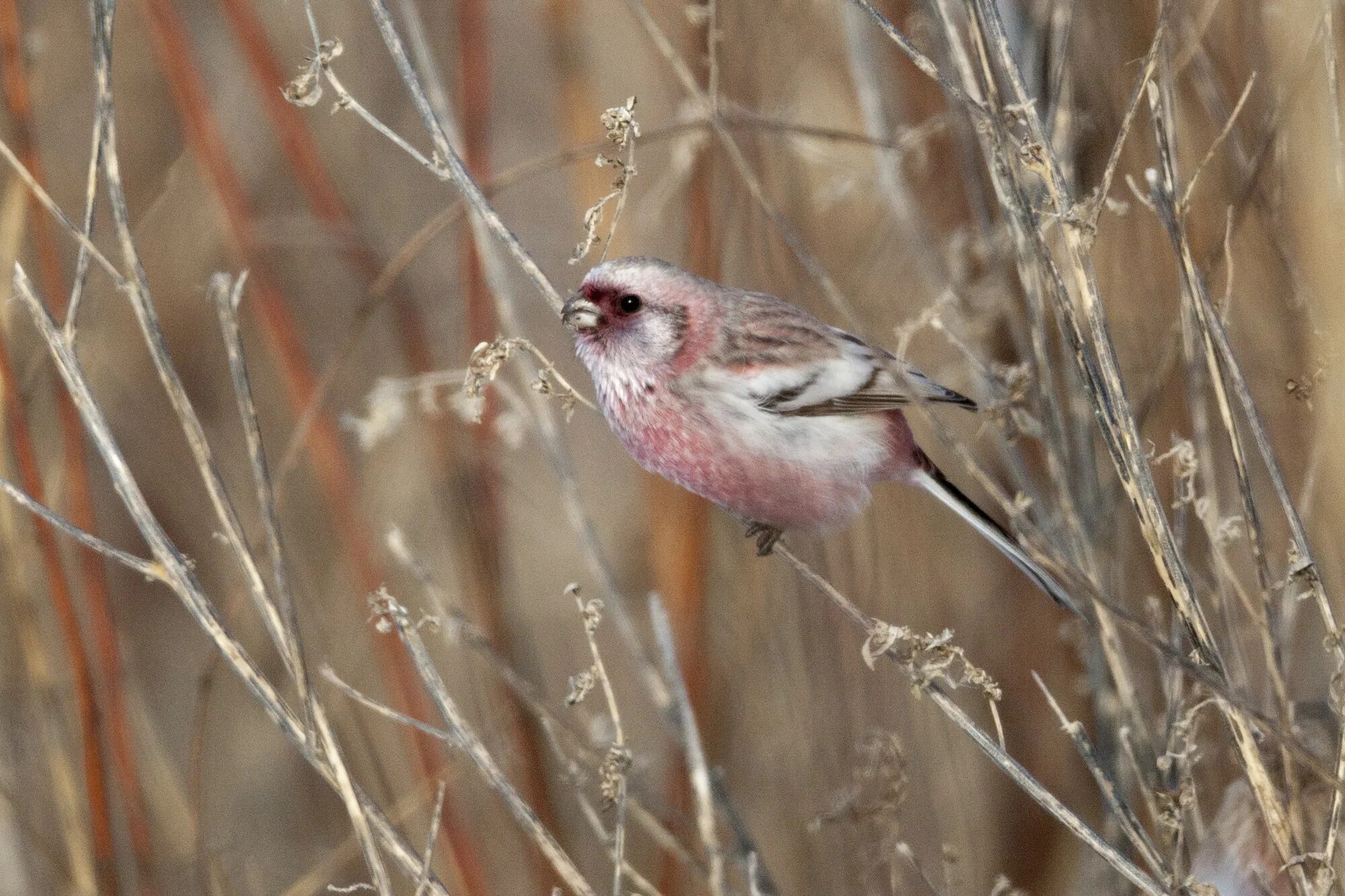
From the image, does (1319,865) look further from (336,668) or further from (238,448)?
(238,448)

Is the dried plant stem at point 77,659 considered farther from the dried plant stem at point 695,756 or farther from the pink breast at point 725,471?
the dried plant stem at point 695,756

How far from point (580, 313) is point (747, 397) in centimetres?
33

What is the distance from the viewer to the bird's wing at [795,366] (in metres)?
2.38

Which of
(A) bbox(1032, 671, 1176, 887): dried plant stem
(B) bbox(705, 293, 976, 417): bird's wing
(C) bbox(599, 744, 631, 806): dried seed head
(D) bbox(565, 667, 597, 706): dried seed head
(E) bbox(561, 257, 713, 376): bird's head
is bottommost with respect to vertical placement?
(A) bbox(1032, 671, 1176, 887): dried plant stem

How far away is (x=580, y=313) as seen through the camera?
7.48 feet

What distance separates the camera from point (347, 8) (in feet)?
13.3

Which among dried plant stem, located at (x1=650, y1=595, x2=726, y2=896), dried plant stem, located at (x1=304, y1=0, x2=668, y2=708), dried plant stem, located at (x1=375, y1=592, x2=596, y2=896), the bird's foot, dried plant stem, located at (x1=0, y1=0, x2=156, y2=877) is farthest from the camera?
the bird's foot

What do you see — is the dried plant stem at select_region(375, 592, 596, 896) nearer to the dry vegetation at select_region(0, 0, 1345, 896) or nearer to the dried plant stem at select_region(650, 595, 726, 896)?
the dry vegetation at select_region(0, 0, 1345, 896)

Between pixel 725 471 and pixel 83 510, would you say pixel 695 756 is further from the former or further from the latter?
pixel 83 510

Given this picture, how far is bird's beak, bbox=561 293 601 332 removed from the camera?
2264 millimetres

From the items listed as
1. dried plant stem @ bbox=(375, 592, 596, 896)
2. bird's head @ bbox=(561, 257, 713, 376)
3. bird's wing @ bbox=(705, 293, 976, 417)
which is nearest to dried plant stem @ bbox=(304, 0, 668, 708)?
bird's head @ bbox=(561, 257, 713, 376)

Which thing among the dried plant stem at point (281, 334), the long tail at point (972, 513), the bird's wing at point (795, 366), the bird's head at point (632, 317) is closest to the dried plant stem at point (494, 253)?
the bird's head at point (632, 317)

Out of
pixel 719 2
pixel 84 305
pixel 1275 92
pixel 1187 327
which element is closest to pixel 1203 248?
pixel 1275 92

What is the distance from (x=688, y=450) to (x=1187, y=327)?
0.79m
